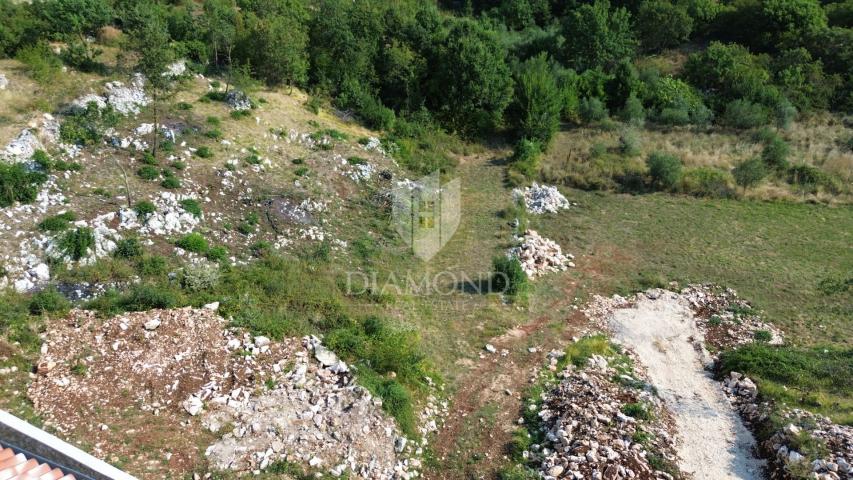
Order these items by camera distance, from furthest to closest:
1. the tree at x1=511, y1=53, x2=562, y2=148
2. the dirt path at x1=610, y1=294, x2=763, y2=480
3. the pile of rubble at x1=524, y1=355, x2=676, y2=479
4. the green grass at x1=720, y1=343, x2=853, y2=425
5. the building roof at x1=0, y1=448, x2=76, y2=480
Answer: the tree at x1=511, y1=53, x2=562, y2=148 < the green grass at x1=720, y1=343, x2=853, y2=425 < the dirt path at x1=610, y1=294, x2=763, y2=480 < the pile of rubble at x1=524, y1=355, x2=676, y2=479 < the building roof at x1=0, y1=448, x2=76, y2=480

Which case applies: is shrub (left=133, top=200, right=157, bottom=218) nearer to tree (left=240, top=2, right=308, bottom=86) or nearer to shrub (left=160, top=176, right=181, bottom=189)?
shrub (left=160, top=176, right=181, bottom=189)

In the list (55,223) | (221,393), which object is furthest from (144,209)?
(221,393)

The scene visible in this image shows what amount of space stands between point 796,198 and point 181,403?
85.9ft

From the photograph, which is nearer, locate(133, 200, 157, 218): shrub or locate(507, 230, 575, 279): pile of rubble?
locate(133, 200, 157, 218): shrub

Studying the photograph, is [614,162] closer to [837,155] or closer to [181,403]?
[837,155]

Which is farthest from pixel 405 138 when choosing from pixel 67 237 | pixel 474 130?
pixel 67 237

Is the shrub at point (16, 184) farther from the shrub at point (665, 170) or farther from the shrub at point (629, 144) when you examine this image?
the shrub at point (629, 144)

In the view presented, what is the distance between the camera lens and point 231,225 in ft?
57.5

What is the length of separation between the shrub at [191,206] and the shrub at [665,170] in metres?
19.7

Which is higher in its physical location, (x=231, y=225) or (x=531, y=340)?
(x=231, y=225)

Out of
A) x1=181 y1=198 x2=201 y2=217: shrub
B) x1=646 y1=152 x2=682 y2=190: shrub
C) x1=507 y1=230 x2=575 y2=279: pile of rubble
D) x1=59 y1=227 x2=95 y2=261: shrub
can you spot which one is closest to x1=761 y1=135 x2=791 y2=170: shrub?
x1=646 y1=152 x2=682 y2=190: shrub

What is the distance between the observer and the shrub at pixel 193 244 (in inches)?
624

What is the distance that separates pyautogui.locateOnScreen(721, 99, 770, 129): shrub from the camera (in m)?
30.3

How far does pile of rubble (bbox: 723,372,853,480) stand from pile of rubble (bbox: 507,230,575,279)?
7.44 metres
